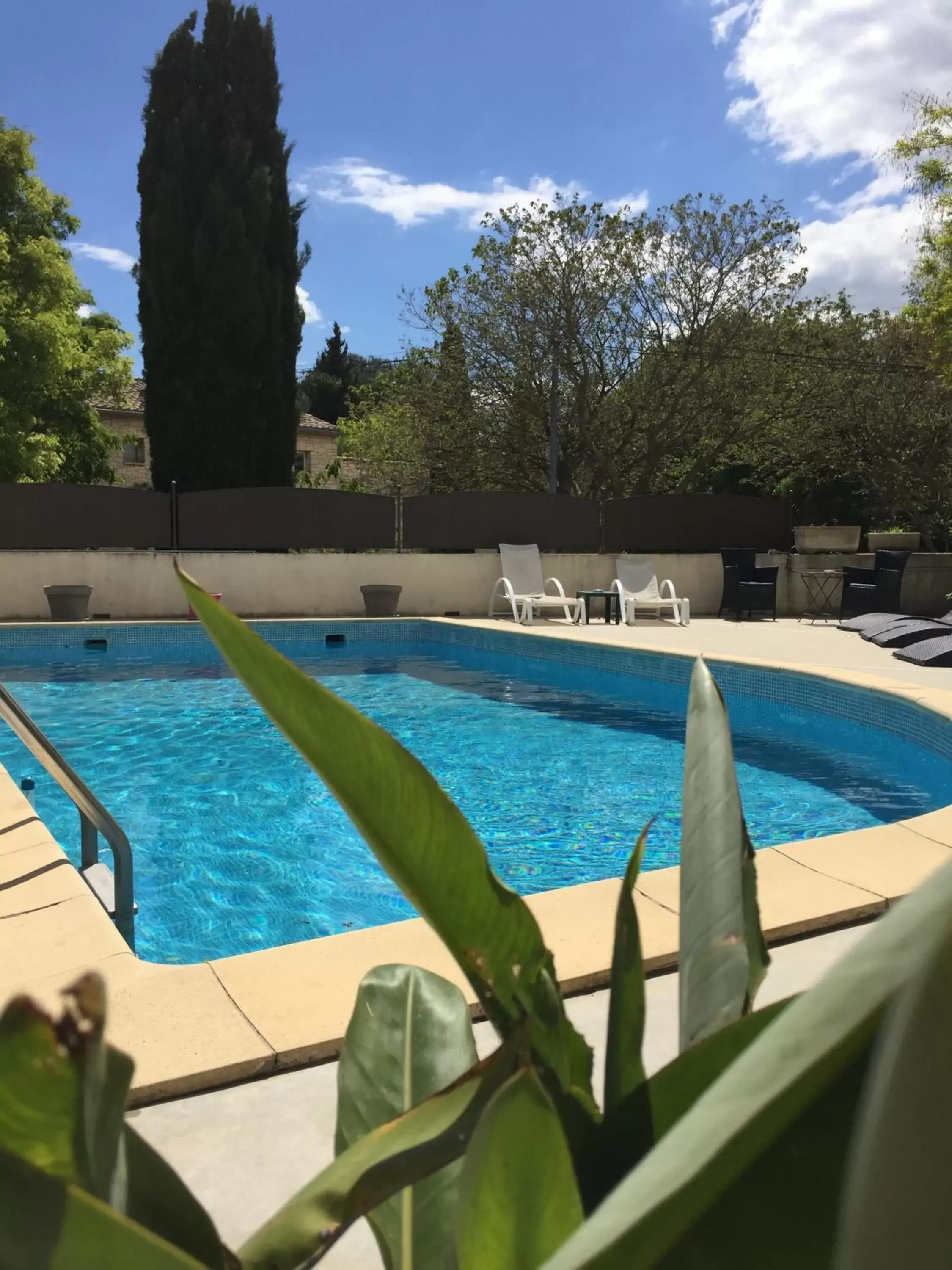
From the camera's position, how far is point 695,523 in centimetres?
1581

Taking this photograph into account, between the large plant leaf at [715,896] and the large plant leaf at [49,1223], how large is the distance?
1.04 ft

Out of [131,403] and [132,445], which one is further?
[131,403]

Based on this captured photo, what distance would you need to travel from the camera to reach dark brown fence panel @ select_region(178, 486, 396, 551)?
14.1 m

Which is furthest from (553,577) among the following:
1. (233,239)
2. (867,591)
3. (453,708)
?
(233,239)

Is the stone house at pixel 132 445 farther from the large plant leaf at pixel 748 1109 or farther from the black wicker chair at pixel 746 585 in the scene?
the large plant leaf at pixel 748 1109

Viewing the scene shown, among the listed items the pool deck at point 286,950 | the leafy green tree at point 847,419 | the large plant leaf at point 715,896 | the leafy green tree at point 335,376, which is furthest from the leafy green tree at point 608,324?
the leafy green tree at point 335,376

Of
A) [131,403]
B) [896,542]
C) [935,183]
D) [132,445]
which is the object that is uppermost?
[935,183]

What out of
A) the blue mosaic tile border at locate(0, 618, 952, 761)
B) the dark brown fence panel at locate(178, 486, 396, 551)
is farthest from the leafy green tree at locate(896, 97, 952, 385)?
the dark brown fence panel at locate(178, 486, 396, 551)

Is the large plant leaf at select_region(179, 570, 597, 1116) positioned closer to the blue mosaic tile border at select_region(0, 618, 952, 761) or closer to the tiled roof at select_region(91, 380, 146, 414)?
the blue mosaic tile border at select_region(0, 618, 952, 761)

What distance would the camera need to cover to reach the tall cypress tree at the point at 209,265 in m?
19.4

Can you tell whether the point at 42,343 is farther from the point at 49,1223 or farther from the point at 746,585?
the point at 49,1223

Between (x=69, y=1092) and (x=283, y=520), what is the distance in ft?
47.5

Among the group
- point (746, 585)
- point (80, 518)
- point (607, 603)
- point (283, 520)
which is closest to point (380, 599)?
point (283, 520)

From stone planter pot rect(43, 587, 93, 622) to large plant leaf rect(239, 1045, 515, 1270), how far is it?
41.6 feet
